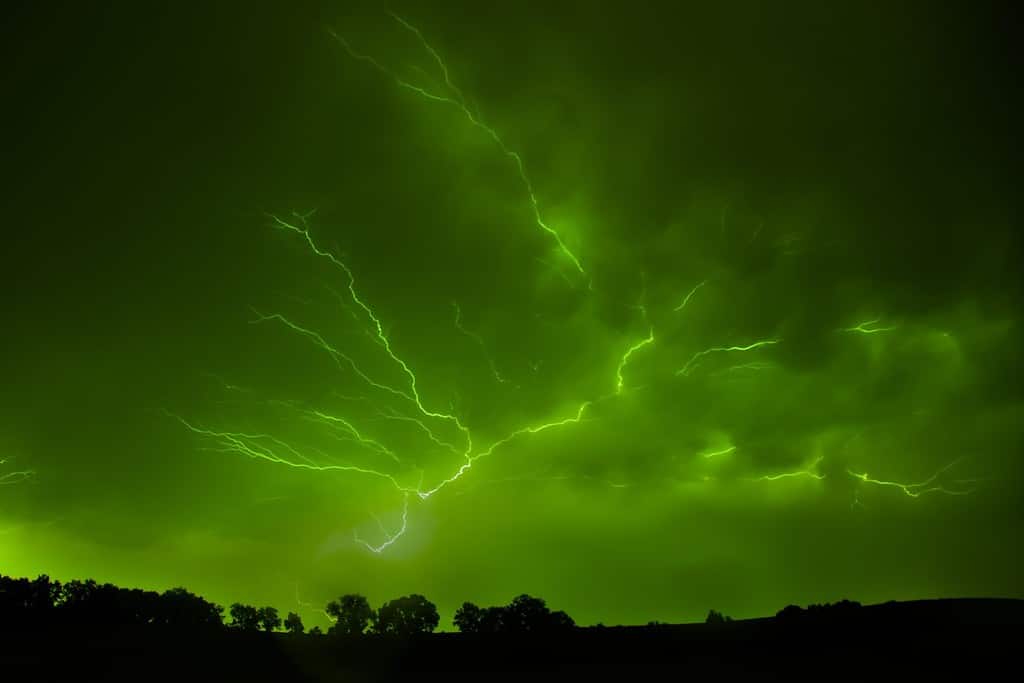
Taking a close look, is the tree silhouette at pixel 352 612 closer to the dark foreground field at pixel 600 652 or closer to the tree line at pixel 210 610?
the tree line at pixel 210 610

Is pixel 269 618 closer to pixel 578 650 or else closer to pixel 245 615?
pixel 245 615

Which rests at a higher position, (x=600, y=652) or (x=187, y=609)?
(x=187, y=609)

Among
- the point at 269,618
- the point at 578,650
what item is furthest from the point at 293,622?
the point at 578,650

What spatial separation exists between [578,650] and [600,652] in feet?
1.25

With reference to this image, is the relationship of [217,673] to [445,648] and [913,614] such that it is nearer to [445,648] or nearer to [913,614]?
[445,648]

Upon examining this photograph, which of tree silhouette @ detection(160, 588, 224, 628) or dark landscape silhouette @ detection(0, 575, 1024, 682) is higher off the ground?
tree silhouette @ detection(160, 588, 224, 628)

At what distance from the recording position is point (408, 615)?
21359 millimetres

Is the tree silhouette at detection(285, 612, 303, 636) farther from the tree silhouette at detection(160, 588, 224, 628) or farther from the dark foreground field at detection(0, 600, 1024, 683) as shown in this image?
the dark foreground field at detection(0, 600, 1024, 683)

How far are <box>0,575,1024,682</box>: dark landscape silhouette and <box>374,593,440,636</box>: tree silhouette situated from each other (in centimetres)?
1136

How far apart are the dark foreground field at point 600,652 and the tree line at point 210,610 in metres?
6.96

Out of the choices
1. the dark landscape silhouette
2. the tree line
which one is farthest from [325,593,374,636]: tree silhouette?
the dark landscape silhouette

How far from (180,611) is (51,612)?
603 cm

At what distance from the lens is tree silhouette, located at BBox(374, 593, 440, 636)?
69.2 ft

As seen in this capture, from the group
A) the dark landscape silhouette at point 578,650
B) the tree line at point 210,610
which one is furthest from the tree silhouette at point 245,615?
the dark landscape silhouette at point 578,650
